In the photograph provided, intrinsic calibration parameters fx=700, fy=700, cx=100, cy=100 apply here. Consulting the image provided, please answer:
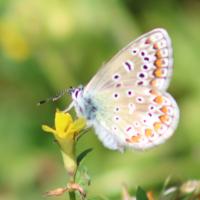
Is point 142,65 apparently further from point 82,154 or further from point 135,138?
point 82,154

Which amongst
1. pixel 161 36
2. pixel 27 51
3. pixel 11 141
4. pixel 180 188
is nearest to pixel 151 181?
pixel 11 141

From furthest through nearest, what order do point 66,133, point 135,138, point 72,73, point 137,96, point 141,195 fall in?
point 72,73 < point 137,96 < point 135,138 < point 66,133 < point 141,195

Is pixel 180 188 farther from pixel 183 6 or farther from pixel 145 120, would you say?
pixel 183 6

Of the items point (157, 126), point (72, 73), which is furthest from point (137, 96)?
point (72, 73)

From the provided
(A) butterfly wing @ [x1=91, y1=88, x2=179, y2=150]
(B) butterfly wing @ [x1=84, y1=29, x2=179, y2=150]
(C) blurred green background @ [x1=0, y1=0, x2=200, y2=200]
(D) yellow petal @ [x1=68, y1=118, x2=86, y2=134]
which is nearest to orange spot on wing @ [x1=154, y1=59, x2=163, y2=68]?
(B) butterfly wing @ [x1=84, y1=29, x2=179, y2=150]

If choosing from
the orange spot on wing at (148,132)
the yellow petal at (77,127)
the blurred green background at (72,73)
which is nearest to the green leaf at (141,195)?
the yellow petal at (77,127)

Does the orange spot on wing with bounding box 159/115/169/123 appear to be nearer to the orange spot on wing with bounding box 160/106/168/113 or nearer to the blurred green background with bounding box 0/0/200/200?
the orange spot on wing with bounding box 160/106/168/113

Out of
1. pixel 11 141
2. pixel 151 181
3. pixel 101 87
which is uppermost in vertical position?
pixel 101 87

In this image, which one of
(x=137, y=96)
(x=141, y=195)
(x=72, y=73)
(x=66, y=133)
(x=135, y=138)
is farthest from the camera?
(x=72, y=73)
